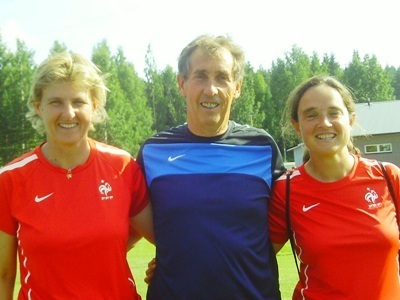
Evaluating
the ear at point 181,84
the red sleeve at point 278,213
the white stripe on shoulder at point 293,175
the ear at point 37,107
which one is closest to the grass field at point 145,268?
the red sleeve at point 278,213

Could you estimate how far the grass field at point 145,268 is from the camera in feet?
28.1

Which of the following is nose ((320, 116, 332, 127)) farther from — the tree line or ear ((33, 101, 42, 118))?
the tree line

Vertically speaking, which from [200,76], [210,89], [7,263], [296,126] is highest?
[200,76]

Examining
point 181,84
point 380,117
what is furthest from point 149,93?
point 181,84

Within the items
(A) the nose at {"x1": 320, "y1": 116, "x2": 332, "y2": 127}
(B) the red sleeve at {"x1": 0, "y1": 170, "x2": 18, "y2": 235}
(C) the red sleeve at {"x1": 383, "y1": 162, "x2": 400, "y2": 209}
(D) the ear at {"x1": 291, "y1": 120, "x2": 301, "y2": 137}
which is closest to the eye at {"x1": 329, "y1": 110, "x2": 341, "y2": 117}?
(A) the nose at {"x1": 320, "y1": 116, "x2": 332, "y2": 127}

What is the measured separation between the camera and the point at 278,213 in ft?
13.2

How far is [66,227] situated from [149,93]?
65309 millimetres

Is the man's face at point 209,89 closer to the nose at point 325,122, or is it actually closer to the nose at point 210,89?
the nose at point 210,89

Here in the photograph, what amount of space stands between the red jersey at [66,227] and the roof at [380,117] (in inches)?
1598

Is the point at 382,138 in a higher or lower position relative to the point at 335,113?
lower

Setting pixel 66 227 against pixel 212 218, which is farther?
pixel 212 218

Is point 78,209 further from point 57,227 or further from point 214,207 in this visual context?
point 214,207

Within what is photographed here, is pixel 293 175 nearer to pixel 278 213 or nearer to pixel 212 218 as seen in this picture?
pixel 278 213

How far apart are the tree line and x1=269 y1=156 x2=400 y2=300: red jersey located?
33.5 meters
